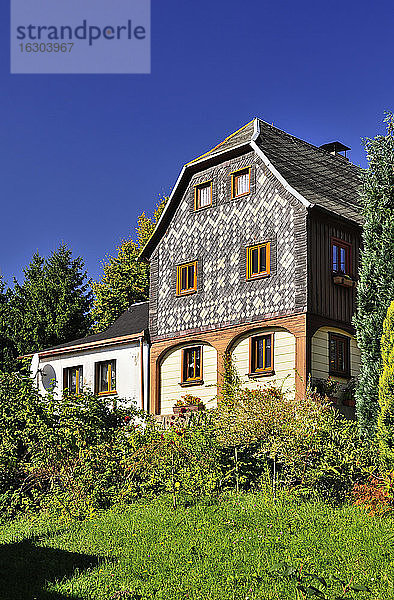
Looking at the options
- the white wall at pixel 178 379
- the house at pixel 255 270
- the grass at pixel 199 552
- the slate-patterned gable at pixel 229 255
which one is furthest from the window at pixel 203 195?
the grass at pixel 199 552

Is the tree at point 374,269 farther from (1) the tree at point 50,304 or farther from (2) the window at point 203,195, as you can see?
(1) the tree at point 50,304

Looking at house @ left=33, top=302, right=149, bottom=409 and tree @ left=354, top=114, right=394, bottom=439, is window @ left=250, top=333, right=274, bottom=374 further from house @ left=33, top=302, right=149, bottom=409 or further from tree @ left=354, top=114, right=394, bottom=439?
tree @ left=354, top=114, right=394, bottom=439

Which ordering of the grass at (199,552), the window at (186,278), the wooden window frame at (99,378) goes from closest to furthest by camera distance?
1. the grass at (199,552)
2. the window at (186,278)
3. the wooden window frame at (99,378)

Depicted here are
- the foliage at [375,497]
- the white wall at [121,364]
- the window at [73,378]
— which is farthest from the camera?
the window at [73,378]

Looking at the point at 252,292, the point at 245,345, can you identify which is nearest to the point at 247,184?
the point at 252,292

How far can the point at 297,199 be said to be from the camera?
22.6 m

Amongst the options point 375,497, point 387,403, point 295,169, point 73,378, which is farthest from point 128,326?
point 375,497

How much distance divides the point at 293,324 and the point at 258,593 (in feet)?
42.0

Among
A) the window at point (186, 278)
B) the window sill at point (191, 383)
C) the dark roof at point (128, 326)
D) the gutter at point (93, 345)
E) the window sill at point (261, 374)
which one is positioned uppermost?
the window at point (186, 278)

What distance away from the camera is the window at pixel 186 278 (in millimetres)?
25594

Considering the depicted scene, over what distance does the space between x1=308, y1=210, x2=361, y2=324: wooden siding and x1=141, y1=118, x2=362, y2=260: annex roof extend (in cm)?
48

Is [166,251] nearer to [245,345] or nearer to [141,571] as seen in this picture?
[245,345]

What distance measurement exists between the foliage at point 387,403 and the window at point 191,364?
11.2m

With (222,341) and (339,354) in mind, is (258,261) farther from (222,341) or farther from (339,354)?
(339,354)
